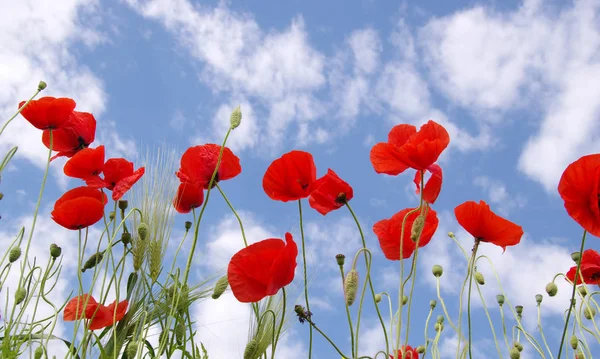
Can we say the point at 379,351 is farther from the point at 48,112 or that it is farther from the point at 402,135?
the point at 48,112

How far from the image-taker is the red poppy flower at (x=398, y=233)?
1.47 metres

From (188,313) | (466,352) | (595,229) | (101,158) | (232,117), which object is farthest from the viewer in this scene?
(101,158)

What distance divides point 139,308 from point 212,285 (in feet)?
0.79

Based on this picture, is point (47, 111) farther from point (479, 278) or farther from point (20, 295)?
point (479, 278)

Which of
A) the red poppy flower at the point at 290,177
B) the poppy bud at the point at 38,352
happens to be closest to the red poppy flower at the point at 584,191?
the red poppy flower at the point at 290,177

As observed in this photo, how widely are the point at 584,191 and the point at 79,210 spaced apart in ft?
4.56

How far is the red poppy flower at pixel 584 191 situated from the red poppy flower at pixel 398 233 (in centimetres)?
31

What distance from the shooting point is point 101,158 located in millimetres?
2021

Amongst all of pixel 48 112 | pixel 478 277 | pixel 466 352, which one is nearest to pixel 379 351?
pixel 466 352

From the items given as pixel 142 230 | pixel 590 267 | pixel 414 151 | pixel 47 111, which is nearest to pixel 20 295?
pixel 142 230

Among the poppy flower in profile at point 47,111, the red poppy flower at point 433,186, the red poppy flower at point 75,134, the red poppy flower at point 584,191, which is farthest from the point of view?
the red poppy flower at point 75,134

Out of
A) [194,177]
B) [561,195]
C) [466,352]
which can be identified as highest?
[194,177]

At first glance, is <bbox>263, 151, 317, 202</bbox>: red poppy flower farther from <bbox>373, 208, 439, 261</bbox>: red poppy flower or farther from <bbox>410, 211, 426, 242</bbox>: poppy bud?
<bbox>410, 211, 426, 242</bbox>: poppy bud

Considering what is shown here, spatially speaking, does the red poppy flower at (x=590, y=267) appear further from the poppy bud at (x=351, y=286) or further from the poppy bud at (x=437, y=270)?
the poppy bud at (x=351, y=286)
